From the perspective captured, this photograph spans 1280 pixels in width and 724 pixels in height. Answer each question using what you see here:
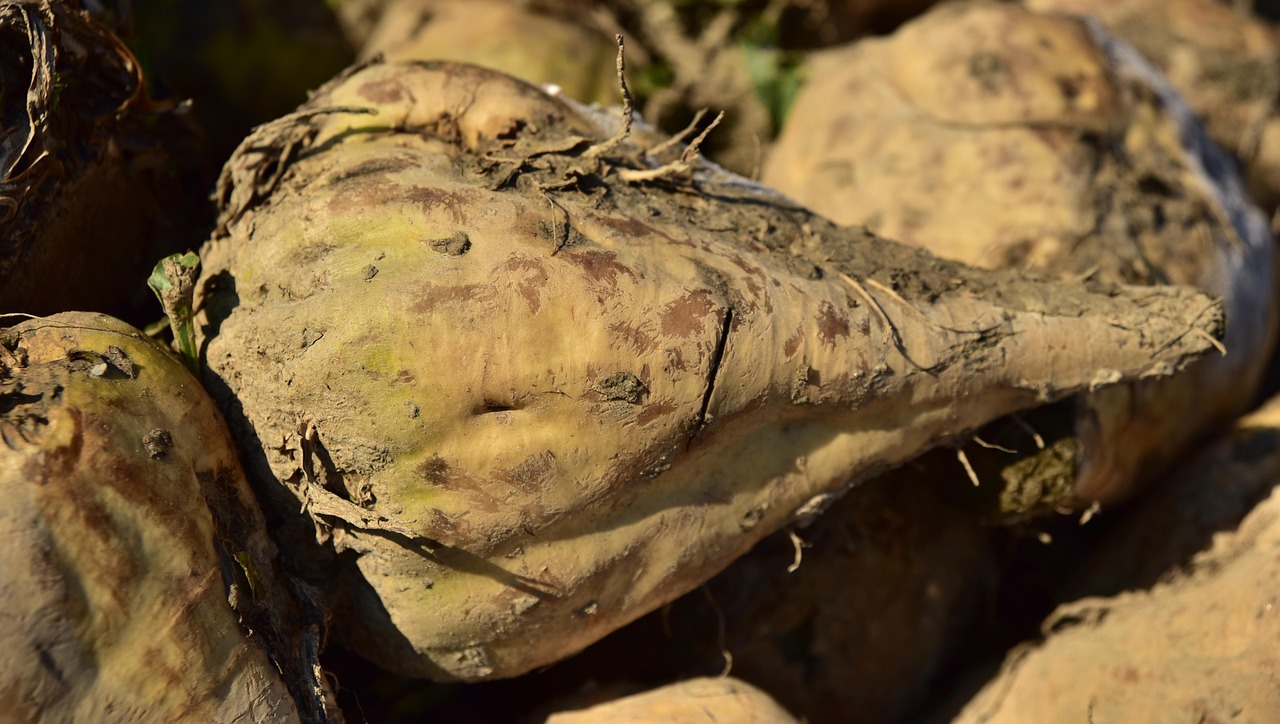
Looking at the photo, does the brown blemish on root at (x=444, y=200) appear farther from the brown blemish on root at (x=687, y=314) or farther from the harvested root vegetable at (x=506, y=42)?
the harvested root vegetable at (x=506, y=42)

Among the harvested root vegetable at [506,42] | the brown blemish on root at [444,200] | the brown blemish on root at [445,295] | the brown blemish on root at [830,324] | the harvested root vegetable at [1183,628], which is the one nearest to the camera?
the brown blemish on root at [445,295]

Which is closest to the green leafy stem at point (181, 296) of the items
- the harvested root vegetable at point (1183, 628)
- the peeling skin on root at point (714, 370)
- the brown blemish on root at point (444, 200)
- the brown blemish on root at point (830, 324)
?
the brown blemish on root at point (444, 200)

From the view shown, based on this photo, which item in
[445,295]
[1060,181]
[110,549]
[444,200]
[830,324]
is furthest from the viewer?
[1060,181]

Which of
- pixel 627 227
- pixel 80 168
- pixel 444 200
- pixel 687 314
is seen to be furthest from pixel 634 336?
pixel 80 168

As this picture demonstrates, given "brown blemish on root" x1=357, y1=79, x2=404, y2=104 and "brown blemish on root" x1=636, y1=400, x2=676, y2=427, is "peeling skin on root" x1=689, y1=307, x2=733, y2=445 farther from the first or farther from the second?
"brown blemish on root" x1=357, y1=79, x2=404, y2=104

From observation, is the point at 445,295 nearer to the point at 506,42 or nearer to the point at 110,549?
the point at 110,549

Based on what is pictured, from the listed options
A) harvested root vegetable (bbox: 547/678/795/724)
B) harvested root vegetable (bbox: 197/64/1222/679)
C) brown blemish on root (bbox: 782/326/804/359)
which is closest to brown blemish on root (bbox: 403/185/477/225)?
harvested root vegetable (bbox: 197/64/1222/679)
